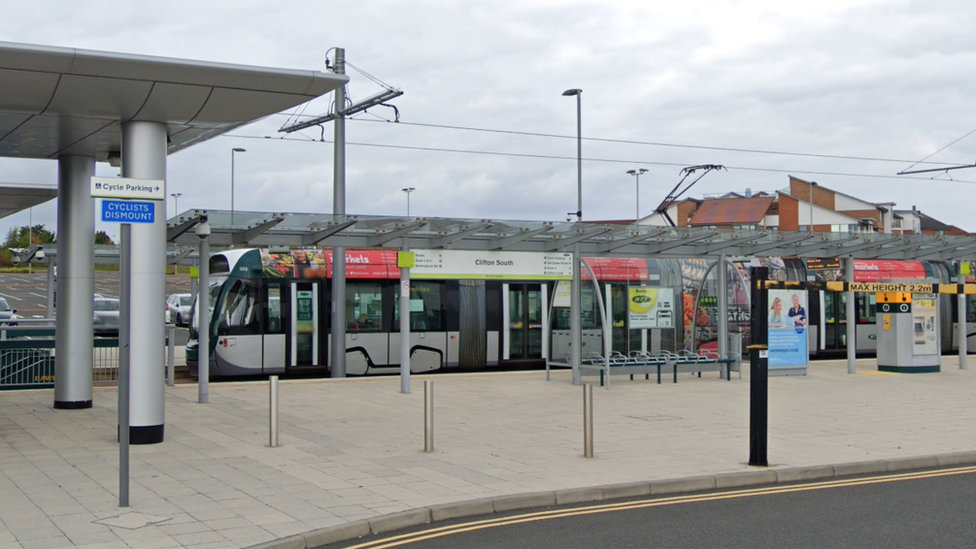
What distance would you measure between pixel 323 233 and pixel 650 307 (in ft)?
24.0

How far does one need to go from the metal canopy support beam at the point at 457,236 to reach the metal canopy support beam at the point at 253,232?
10.9 feet

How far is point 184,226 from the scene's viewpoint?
15305mm

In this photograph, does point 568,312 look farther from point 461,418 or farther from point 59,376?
point 59,376

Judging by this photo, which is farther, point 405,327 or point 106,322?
point 106,322

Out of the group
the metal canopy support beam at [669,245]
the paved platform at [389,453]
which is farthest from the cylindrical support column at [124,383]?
the metal canopy support beam at [669,245]

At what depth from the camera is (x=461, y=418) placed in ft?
45.2

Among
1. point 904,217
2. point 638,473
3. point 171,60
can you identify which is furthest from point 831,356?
point 904,217

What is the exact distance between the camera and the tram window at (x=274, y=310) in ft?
66.9

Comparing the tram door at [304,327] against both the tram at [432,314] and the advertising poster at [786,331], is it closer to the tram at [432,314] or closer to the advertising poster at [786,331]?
the tram at [432,314]

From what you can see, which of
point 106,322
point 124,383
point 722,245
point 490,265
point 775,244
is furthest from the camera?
point 106,322

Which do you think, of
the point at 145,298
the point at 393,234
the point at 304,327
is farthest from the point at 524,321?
the point at 145,298

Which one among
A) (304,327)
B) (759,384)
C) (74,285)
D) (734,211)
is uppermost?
(734,211)

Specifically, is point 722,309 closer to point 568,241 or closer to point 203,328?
point 568,241

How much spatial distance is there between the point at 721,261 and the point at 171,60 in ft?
44.9
